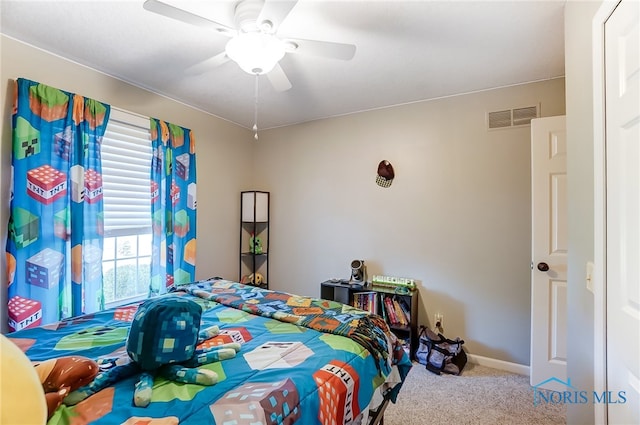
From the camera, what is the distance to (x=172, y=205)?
2729mm

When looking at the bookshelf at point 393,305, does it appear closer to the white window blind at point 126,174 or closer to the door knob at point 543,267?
the door knob at point 543,267

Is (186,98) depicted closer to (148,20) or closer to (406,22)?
(148,20)

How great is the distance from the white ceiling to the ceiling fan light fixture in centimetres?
25

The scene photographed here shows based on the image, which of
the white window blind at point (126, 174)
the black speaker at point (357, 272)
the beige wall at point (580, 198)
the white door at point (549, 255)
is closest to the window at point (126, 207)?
the white window blind at point (126, 174)

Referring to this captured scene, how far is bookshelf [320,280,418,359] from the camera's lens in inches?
102

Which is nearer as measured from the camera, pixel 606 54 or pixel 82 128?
pixel 606 54

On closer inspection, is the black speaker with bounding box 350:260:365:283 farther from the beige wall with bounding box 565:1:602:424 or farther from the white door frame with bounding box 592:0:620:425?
the white door frame with bounding box 592:0:620:425

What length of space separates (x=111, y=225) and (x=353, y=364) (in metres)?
2.27

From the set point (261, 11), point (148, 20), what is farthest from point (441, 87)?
point (148, 20)

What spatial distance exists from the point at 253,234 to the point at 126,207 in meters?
1.54

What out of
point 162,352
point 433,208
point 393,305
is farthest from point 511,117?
point 162,352

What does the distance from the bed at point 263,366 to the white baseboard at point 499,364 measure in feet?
4.49

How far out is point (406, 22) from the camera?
1681mm

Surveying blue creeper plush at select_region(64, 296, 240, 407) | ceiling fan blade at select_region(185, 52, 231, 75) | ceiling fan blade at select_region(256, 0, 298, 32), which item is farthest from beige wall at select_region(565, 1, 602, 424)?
ceiling fan blade at select_region(185, 52, 231, 75)
